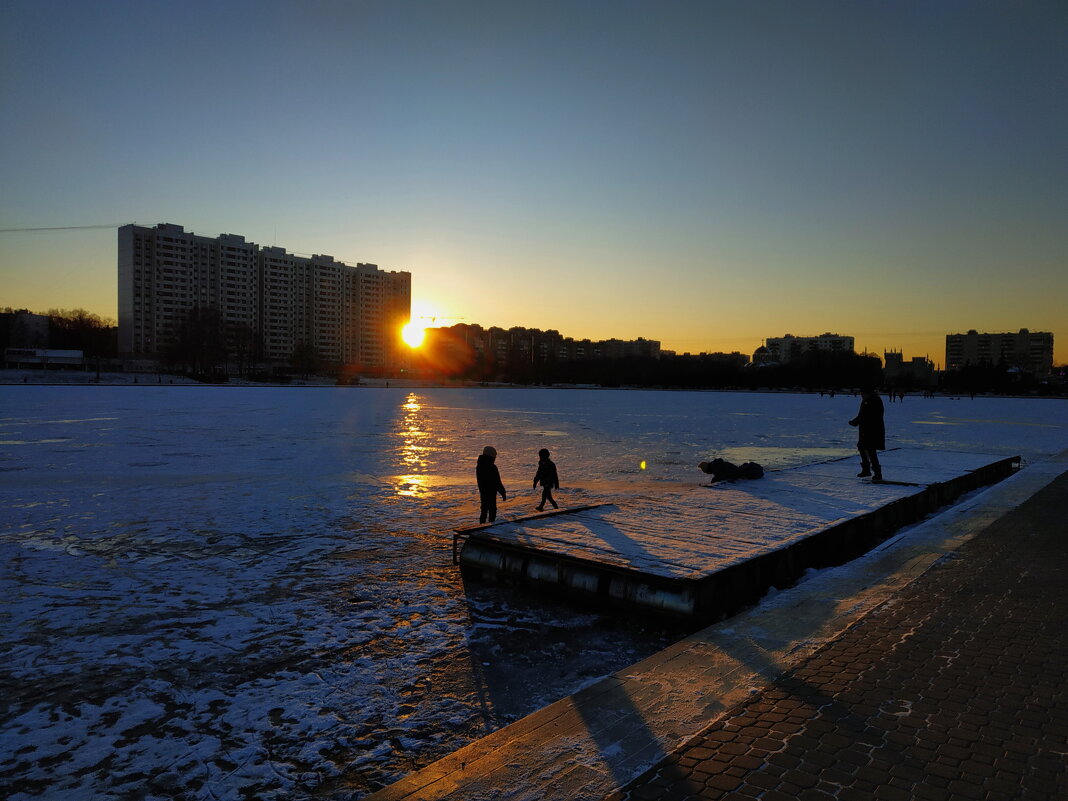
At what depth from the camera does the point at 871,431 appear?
11.4 metres

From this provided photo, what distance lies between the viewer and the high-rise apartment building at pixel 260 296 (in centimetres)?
13812

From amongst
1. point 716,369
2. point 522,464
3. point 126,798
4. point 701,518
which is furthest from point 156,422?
point 716,369

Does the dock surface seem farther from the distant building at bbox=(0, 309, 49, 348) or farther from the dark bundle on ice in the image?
the distant building at bbox=(0, 309, 49, 348)

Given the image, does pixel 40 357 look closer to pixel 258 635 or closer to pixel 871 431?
pixel 258 635

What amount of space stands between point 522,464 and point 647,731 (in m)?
12.5

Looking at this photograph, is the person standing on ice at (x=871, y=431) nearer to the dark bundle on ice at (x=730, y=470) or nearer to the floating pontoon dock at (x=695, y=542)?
the floating pontoon dock at (x=695, y=542)

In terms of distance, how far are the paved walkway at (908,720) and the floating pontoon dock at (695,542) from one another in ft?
4.11

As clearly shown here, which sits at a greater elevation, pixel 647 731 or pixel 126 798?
pixel 647 731

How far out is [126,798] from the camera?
3.26 m

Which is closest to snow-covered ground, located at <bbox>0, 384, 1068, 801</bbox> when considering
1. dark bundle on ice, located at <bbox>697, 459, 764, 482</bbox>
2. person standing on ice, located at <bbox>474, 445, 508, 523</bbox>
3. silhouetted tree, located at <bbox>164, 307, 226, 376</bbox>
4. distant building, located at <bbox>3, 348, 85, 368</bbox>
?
person standing on ice, located at <bbox>474, 445, 508, 523</bbox>

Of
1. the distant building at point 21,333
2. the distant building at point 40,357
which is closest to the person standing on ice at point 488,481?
the distant building at point 40,357

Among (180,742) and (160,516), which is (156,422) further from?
(180,742)

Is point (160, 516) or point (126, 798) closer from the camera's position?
point (126, 798)

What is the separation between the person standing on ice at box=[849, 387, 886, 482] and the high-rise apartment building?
12271 centimetres
